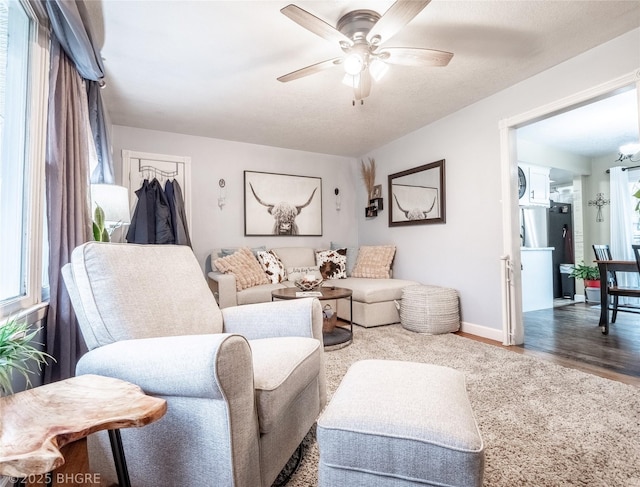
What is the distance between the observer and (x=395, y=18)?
167 centimetres

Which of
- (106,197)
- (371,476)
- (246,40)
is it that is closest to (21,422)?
(371,476)

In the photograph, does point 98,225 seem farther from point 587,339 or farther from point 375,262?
point 587,339

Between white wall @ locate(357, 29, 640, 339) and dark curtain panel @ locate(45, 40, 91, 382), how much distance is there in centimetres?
301

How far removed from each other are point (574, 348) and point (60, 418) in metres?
3.49

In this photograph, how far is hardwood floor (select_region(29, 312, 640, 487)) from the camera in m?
1.40

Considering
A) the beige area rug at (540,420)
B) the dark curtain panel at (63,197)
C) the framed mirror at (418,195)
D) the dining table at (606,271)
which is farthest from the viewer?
the framed mirror at (418,195)

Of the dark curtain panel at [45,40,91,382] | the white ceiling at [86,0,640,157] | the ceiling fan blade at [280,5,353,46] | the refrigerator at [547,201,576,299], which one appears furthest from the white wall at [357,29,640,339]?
the refrigerator at [547,201,576,299]

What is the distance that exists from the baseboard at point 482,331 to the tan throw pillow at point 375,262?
1.14 metres

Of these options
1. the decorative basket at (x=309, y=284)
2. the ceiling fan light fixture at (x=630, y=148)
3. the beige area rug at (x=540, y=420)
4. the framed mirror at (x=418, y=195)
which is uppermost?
the ceiling fan light fixture at (x=630, y=148)

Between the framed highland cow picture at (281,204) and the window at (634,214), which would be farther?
the window at (634,214)

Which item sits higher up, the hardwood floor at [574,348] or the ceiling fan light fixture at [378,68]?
the ceiling fan light fixture at [378,68]

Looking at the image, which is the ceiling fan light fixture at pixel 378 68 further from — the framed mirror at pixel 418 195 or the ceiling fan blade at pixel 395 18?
the framed mirror at pixel 418 195

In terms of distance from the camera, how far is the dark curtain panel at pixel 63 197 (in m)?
1.53

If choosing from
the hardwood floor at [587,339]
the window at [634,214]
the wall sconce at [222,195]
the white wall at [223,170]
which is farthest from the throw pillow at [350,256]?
the window at [634,214]
